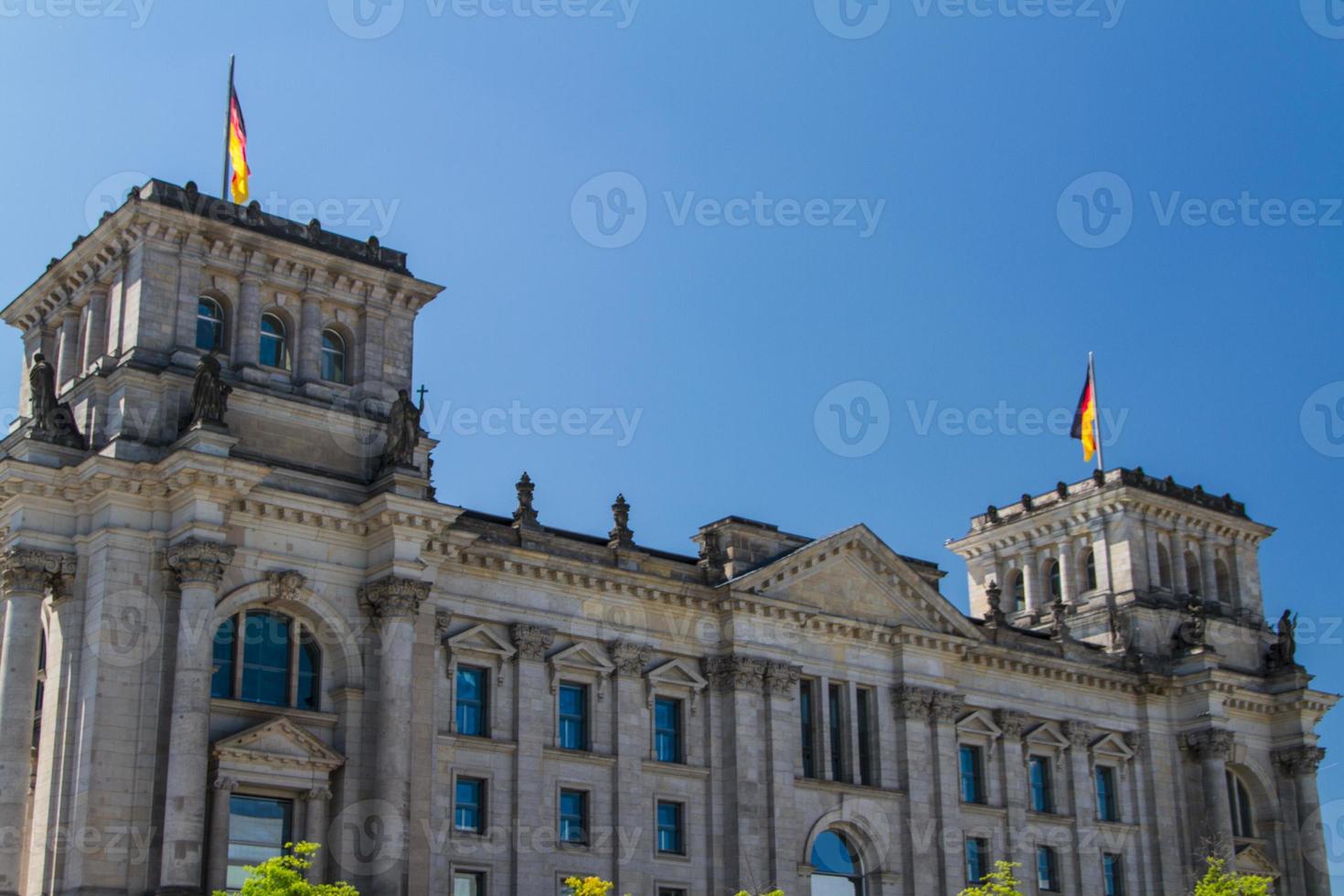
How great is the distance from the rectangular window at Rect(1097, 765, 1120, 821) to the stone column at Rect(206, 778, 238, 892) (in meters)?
31.9

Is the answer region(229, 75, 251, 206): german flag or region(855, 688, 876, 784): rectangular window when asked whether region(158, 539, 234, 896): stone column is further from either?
region(855, 688, 876, 784): rectangular window

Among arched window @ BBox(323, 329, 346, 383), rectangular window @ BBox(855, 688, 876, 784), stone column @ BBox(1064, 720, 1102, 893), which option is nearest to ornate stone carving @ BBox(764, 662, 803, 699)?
rectangular window @ BBox(855, 688, 876, 784)

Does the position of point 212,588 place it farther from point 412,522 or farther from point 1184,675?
point 1184,675

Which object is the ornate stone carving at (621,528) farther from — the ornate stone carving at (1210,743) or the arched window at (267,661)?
the ornate stone carving at (1210,743)

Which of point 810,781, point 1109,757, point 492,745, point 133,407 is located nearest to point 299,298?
point 133,407

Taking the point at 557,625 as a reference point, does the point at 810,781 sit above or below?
below

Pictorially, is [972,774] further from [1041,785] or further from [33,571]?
[33,571]

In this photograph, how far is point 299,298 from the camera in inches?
1834

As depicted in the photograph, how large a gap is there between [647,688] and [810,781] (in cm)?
574

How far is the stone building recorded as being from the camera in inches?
1583

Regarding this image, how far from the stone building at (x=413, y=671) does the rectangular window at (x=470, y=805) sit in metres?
0.09

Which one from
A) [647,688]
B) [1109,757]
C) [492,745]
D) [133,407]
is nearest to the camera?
[133,407]

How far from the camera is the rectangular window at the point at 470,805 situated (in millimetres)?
45375

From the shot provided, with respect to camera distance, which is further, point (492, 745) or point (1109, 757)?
point (1109, 757)
